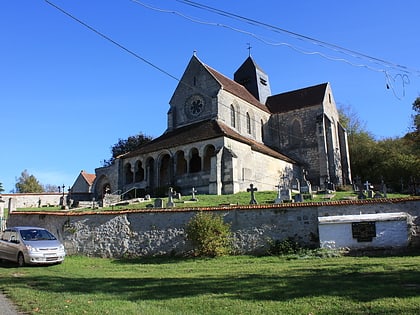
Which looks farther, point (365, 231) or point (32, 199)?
point (32, 199)

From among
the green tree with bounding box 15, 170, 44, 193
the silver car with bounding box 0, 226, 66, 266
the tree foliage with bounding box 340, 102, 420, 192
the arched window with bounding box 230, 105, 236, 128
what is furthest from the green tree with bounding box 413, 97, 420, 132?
the green tree with bounding box 15, 170, 44, 193

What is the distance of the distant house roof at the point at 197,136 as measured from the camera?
104 feet

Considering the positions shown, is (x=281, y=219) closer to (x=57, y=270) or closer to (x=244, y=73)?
(x=57, y=270)

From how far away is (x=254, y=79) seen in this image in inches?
1852

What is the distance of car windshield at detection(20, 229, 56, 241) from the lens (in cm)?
1357

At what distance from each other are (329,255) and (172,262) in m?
5.52

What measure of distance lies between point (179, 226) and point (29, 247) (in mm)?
5579

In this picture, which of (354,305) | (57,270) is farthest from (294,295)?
(57,270)

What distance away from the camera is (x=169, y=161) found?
34562 mm

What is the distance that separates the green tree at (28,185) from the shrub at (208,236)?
2033 inches

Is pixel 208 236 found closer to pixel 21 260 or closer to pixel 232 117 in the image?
pixel 21 260

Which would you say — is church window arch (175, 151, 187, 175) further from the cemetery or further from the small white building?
the small white building

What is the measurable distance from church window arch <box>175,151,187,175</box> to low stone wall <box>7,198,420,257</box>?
15.9 m

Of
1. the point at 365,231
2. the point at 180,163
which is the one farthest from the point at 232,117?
the point at 365,231
